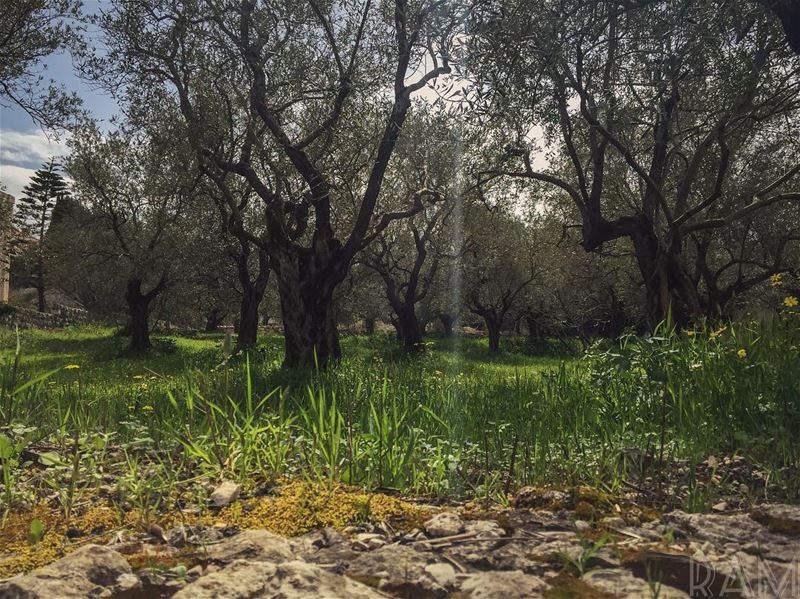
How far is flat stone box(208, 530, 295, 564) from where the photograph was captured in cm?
204

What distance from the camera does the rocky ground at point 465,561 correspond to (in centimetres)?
173

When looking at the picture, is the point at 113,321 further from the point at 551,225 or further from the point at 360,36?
the point at 360,36

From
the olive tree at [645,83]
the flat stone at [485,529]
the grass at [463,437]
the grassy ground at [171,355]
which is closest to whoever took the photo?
the flat stone at [485,529]

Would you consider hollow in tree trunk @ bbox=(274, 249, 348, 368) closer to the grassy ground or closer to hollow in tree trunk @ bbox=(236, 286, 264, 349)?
the grassy ground

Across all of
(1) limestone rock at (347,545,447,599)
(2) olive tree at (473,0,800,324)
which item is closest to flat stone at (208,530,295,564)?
(1) limestone rock at (347,545,447,599)

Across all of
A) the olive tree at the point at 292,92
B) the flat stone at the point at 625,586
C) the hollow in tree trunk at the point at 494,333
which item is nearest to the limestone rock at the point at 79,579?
the flat stone at the point at 625,586

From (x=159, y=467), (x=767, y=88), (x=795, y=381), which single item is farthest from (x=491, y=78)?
(x=767, y=88)

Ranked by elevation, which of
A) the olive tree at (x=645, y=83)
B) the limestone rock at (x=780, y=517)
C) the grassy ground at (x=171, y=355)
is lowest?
the grassy ground at (x=171, y=355)

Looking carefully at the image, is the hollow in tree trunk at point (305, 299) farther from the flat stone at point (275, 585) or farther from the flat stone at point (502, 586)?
the flat stone at point (502, 586)

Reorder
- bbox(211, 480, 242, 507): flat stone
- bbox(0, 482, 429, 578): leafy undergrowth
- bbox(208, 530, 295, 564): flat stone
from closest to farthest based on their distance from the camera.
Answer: bbox(208, 530, 295, 564): flat stone → bbox(0, 482, 429, 578): leafy undergrowth → bbox(211, 480, 242, 507): flat stone

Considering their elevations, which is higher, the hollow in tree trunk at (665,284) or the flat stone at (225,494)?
the hollow in tree trunk at (665,284)

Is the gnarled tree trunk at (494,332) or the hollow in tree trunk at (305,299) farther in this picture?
the gnarled tree trunk at (494,332)

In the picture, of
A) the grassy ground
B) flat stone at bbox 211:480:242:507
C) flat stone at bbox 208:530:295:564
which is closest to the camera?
flat stone at bbox 208:530:295:564

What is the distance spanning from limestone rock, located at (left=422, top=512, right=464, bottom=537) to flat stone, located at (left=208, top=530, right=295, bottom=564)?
55 centimetres
